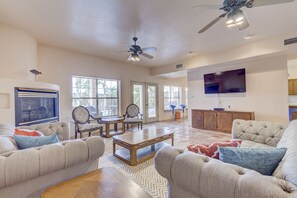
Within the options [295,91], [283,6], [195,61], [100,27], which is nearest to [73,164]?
[100,27]

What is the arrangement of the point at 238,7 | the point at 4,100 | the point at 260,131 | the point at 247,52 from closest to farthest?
the point at 238,7, the point at 260,131, the point at 4,100, the point at 247,52

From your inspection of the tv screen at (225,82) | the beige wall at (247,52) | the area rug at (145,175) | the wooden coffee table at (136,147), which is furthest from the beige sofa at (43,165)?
the tv screen at (225,82)

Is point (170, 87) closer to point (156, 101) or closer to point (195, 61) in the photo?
point (156, 101)

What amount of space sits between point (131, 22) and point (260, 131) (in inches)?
120

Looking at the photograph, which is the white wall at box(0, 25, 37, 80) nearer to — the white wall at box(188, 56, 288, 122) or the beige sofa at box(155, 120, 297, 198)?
the beige sofa at box(155, 120, 297, 198)

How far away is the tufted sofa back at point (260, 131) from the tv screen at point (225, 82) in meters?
2.94

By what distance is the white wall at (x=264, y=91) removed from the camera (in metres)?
4.41

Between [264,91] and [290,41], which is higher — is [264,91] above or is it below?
below

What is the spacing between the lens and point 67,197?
1100 millimetres

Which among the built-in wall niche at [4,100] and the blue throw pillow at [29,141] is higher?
the built-in wall niche at [4,100]

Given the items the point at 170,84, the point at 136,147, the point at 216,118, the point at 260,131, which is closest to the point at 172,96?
the point at 170,84

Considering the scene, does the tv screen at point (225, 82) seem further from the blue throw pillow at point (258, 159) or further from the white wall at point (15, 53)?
the white wall at point (15, 53)

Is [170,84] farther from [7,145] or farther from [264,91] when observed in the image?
[7,145]

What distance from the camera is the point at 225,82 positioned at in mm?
5473
